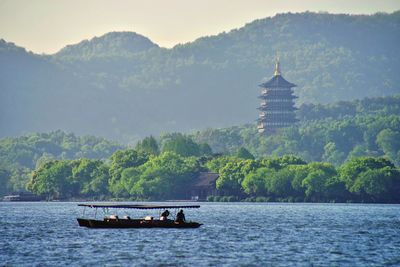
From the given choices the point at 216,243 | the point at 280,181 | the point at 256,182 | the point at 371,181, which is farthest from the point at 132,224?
the point at 256,182

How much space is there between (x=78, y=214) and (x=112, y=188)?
6000 centimetres

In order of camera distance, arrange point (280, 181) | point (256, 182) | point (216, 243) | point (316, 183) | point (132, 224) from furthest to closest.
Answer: point (256, 182) → point (280, 181) → point (316, 183) → point (132, 224) → point (216, 243)

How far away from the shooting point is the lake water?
250 ft

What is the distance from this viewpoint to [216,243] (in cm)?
8806

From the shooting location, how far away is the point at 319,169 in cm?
18112

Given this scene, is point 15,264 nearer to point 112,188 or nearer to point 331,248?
point 331,248

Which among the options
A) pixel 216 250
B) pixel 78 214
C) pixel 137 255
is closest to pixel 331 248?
pixel 216 250

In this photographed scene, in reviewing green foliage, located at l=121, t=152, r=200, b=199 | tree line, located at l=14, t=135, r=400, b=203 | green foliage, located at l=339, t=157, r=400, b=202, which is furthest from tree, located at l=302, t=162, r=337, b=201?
green foliage, located at l=121, t=152, r=200, b=199

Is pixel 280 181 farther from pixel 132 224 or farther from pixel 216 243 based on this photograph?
pixel 216 243

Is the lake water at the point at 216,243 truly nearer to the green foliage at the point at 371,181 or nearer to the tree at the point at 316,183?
the green foliage at the point at 371,181

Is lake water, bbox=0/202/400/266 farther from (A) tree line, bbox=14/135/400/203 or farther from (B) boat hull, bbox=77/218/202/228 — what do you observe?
(A) tree line, bbox=14/135/400/203

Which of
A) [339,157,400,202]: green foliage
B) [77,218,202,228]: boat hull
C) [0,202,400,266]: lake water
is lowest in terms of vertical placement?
[0,202,400,266]: lake water

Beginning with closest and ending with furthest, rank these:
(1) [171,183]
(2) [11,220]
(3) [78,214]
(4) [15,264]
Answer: (4) [15,264], (2) [11,220], (3) [78,214], (1) [171,183]

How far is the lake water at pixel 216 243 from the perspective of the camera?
76.2 metres
